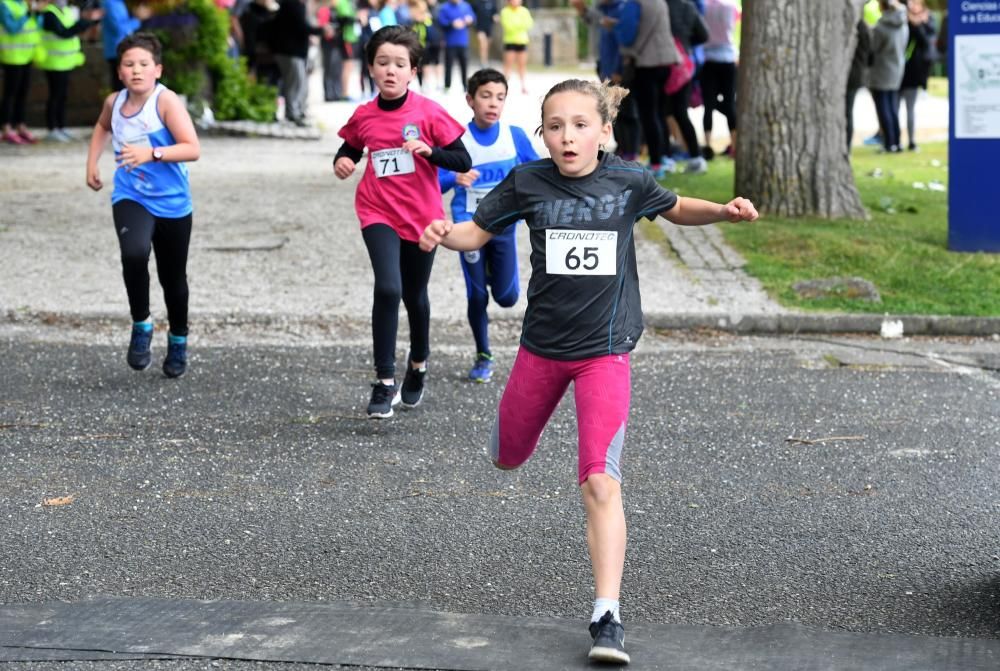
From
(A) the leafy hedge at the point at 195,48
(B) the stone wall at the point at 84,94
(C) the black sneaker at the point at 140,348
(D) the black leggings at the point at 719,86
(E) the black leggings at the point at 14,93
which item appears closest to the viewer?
(C) the black sneaker at the point at 140,348

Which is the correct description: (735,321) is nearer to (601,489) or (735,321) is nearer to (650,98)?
(601,489)

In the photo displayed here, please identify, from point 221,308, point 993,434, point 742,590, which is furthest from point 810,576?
point 221,308

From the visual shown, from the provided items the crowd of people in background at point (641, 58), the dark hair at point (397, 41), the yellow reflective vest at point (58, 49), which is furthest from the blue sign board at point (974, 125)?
the yellow reflective vest at point (58, 49)

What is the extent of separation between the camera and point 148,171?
7.54 meters

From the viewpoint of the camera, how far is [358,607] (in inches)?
185

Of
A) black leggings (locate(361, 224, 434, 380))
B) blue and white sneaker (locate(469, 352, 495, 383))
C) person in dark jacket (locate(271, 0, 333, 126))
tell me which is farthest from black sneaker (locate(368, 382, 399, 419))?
person in dark jacket (locate(271, 0, 333, 126))

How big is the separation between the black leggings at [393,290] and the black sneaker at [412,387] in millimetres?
66

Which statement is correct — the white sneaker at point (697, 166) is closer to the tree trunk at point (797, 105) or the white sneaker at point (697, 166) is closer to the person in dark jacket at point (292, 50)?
the tree trunk at point (797, 105)

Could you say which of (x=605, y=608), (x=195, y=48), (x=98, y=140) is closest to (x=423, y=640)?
(x=605, y=608)

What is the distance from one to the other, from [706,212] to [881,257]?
6.27m

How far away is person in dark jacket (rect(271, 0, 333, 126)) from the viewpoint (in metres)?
19.5

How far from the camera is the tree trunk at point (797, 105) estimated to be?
12.3 meters

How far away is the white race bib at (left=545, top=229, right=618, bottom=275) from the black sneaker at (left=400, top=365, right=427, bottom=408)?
2.76 m

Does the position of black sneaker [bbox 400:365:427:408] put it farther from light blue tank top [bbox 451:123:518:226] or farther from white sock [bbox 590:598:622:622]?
white sock [bbox 590:598:622:622]
